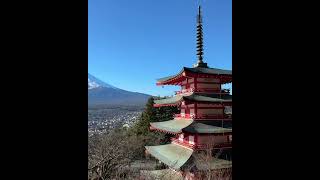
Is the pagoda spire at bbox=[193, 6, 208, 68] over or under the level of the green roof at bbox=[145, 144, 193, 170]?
over

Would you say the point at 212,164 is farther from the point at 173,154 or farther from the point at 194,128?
the point at 173,154

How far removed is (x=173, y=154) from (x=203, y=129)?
7.14ft

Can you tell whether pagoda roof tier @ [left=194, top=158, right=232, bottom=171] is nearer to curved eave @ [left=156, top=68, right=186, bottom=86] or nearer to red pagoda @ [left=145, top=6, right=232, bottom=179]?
red pagoda @ [left=145, top=6, right=232, bottom=179]

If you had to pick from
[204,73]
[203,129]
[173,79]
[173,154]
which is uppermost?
[204,73]

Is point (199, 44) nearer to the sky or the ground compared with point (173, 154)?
nearer to the sky

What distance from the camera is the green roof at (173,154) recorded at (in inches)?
592

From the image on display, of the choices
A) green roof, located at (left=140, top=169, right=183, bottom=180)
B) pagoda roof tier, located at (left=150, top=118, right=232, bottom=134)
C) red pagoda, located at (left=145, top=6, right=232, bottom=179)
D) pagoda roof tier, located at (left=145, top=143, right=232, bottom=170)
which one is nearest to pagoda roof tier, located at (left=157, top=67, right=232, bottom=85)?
red pagoda, located at (left=145, top=6, right=232, bottom=179)

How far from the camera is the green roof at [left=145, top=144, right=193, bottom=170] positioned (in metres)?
15.0

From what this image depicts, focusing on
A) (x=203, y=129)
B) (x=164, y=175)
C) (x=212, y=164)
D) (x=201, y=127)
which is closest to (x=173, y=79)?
(x=201, y=127)

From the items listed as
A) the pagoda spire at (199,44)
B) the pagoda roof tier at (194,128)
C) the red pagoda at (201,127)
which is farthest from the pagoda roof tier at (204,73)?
the pagoda roof tier at (194,128)

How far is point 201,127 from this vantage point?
51.6 feet
